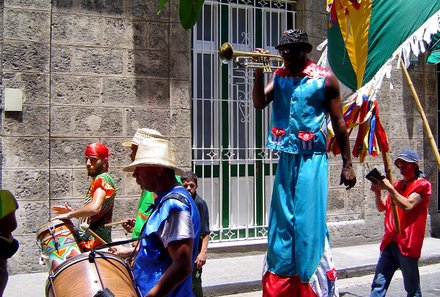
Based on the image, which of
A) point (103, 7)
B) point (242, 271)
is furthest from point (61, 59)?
point (242, 271)

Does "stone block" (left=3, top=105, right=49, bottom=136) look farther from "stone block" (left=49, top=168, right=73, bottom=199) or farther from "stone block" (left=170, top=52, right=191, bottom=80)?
"stone block" (left=170, top=52, right=191, bottom=80)

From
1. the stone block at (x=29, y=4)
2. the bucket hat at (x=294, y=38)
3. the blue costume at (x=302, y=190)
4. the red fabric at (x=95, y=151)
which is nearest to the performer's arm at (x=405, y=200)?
the blue costume at (x=302, y=190)

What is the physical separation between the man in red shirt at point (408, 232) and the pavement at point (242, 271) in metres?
2.18

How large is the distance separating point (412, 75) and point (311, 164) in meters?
7.82

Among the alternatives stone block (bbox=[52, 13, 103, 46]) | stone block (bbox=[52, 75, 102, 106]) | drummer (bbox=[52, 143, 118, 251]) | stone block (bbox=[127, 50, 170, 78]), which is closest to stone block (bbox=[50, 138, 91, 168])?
stone block (bbox=[52, 75, 102, 106])

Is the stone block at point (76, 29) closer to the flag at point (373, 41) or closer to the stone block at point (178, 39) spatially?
the stone block at point (178, 39)

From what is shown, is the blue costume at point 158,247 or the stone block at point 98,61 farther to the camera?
the stone block at point 98,61

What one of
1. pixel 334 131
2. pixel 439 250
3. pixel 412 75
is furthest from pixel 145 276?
pixel 412 75

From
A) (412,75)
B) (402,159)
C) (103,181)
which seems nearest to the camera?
(103,181)

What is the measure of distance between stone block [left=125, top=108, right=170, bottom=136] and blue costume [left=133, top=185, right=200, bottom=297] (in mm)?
5318

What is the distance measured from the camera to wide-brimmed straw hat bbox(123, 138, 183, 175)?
3023 mm

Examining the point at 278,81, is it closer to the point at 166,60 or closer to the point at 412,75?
the point at 166,60

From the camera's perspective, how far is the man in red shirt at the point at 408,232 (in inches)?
218

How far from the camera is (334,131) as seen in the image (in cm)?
386
